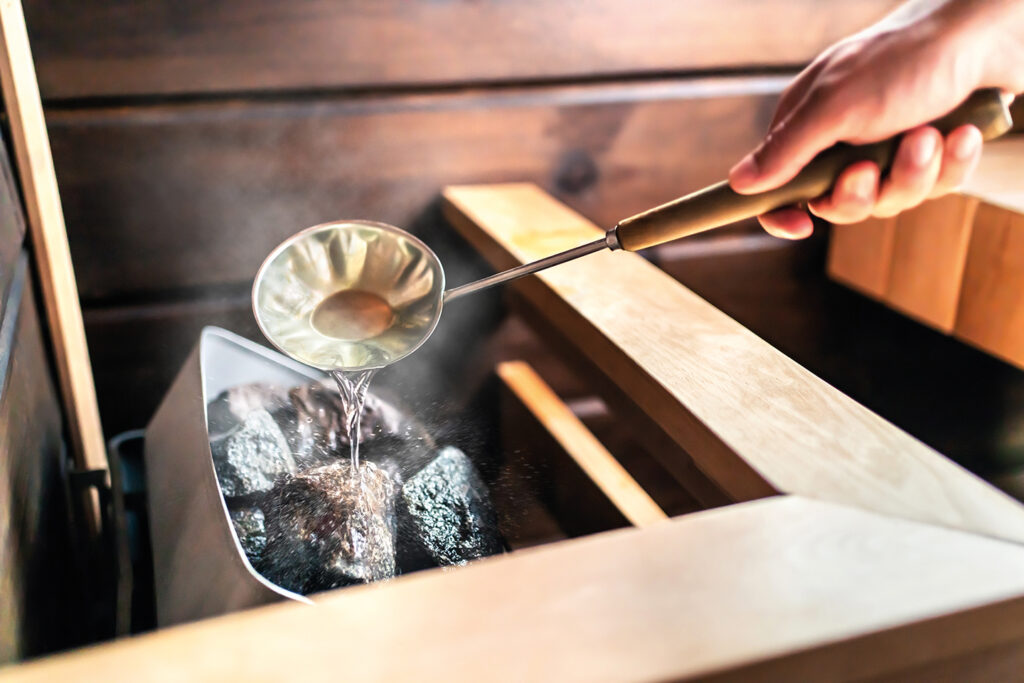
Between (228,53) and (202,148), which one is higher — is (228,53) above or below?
above

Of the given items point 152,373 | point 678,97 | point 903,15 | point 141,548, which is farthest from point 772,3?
point 141,548

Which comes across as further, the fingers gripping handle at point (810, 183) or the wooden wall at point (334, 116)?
the wooden wall at point (334, 116)

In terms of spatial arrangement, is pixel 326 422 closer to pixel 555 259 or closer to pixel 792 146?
pixel 555 259

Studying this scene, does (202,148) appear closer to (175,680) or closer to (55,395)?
(55,395)

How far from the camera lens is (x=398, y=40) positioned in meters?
1.38

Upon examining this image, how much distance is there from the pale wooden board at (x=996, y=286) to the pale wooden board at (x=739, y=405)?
0.56 meters

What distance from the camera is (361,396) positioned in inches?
39.6

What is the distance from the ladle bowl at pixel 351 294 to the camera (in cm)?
92

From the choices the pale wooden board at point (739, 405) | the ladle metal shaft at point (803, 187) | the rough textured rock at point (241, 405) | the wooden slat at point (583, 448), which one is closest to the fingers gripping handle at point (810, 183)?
the ladle metal shaft at point (803, 187)

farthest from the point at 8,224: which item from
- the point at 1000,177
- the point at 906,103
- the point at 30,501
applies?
the point at 1000,177

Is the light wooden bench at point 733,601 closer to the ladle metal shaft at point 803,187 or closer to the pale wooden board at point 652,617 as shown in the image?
the pale wooden board at point 652,617

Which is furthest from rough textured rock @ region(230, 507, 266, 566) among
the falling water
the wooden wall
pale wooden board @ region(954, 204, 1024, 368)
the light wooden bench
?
pale wooden board @ region(954, 204, 1024, 368)

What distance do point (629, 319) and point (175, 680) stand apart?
2.06ft

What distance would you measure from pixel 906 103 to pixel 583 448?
69 centimetres
